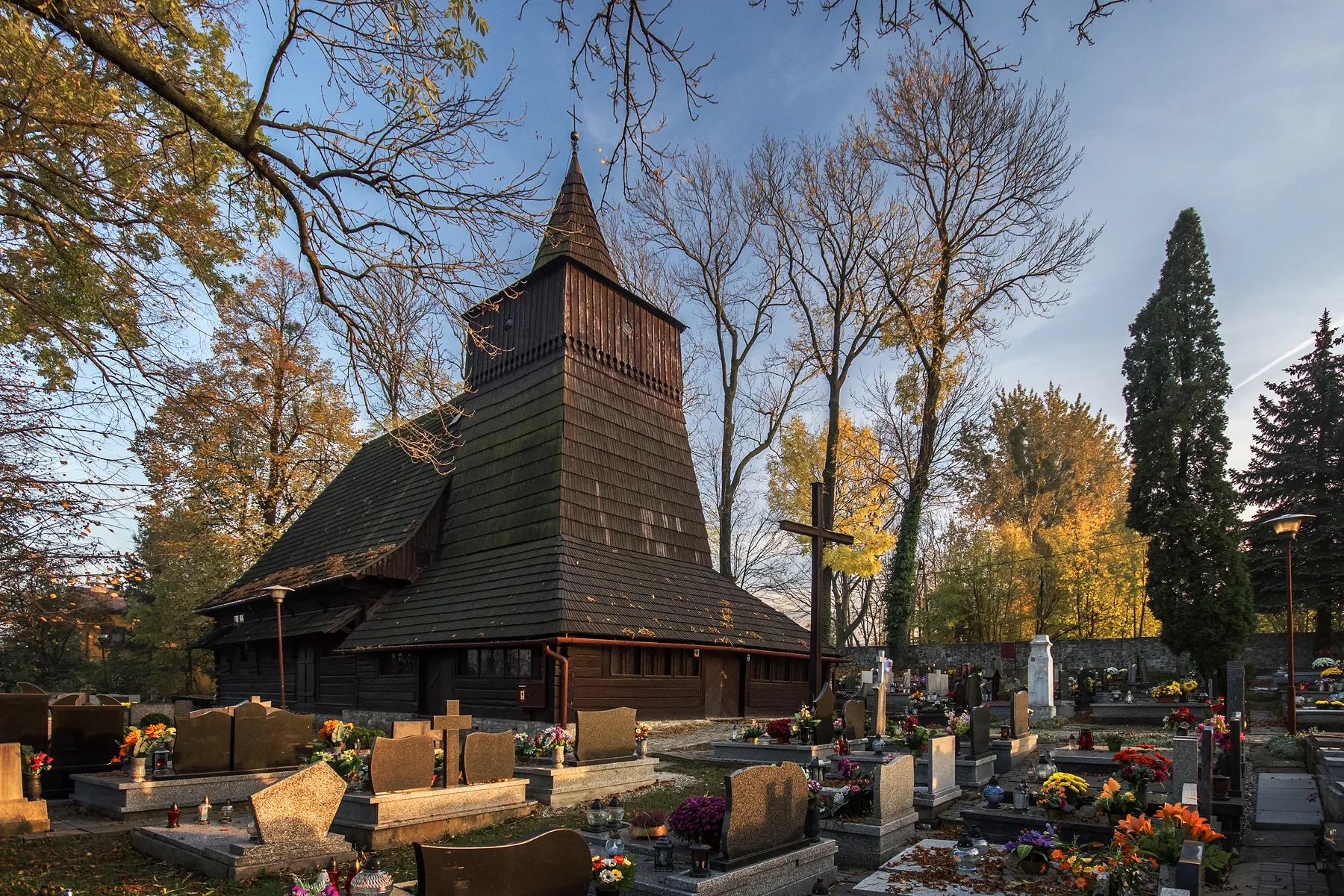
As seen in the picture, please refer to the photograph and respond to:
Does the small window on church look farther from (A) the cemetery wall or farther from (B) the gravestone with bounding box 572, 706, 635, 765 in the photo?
(A) the cemetery wall

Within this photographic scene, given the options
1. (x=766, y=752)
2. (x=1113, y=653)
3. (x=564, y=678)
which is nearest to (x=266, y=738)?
(x=564, y=678)

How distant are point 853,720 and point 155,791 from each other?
1122cm

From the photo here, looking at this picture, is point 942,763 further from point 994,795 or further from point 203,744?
point 203,744

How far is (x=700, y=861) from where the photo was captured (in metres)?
6.44

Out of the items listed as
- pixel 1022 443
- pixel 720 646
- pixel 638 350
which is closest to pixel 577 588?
pixel 720 646

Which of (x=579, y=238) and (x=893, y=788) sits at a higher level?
(x=579, y=238)

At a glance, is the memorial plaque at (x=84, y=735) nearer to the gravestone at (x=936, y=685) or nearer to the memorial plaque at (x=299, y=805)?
the memorial plaque at (x=299, y=805)

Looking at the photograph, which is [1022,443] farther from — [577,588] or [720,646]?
[577,588]

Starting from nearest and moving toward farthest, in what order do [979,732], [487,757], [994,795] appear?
[994,795], [487,757], [979,732]

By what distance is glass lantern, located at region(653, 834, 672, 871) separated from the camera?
21.8ft

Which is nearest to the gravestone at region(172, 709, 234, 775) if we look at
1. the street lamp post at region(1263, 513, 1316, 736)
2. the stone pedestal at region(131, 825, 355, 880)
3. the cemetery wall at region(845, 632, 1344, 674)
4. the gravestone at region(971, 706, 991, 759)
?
the stone pedestal at region(131, 825, 355, 880)

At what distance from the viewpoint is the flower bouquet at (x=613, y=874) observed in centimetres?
599

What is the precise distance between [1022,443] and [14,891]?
4574cm

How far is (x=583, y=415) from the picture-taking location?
2188cm
